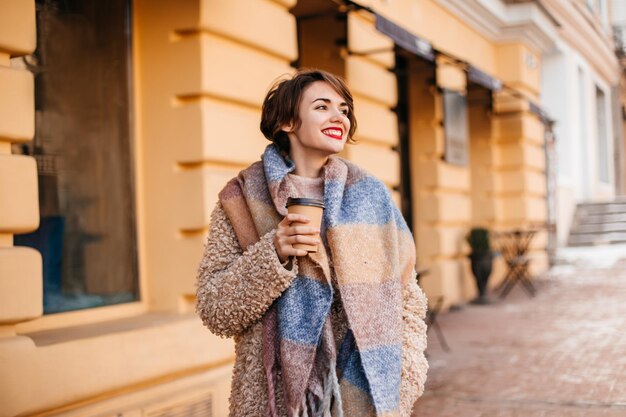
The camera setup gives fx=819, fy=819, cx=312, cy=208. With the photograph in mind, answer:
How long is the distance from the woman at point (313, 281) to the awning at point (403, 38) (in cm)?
480

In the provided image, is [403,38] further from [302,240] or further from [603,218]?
[603,218]

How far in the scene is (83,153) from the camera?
507 centimetres

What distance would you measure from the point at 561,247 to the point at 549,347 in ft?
39.6

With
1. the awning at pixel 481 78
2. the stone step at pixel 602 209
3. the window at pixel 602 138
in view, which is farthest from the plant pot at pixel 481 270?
the window at pixel 602 138

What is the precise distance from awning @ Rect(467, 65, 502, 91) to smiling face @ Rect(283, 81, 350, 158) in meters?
7.45

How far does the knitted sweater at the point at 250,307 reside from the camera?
209cm

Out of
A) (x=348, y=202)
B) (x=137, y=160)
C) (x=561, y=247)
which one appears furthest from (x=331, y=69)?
(x=561, y=247)

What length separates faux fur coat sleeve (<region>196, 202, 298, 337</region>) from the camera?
6.81 feet

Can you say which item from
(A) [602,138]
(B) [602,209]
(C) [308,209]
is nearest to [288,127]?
(C) [308,209]

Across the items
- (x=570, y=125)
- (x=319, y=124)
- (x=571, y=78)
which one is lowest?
(x=319, y=124)

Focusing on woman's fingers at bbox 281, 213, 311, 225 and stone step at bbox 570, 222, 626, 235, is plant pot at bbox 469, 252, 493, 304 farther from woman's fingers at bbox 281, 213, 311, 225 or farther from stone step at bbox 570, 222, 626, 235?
woman's fingers at bbox 281, 213, 311, 225

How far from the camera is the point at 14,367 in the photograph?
368 cm

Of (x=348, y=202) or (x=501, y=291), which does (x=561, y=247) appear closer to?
(x=501, y=291)

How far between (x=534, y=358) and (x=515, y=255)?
578 centimetres
